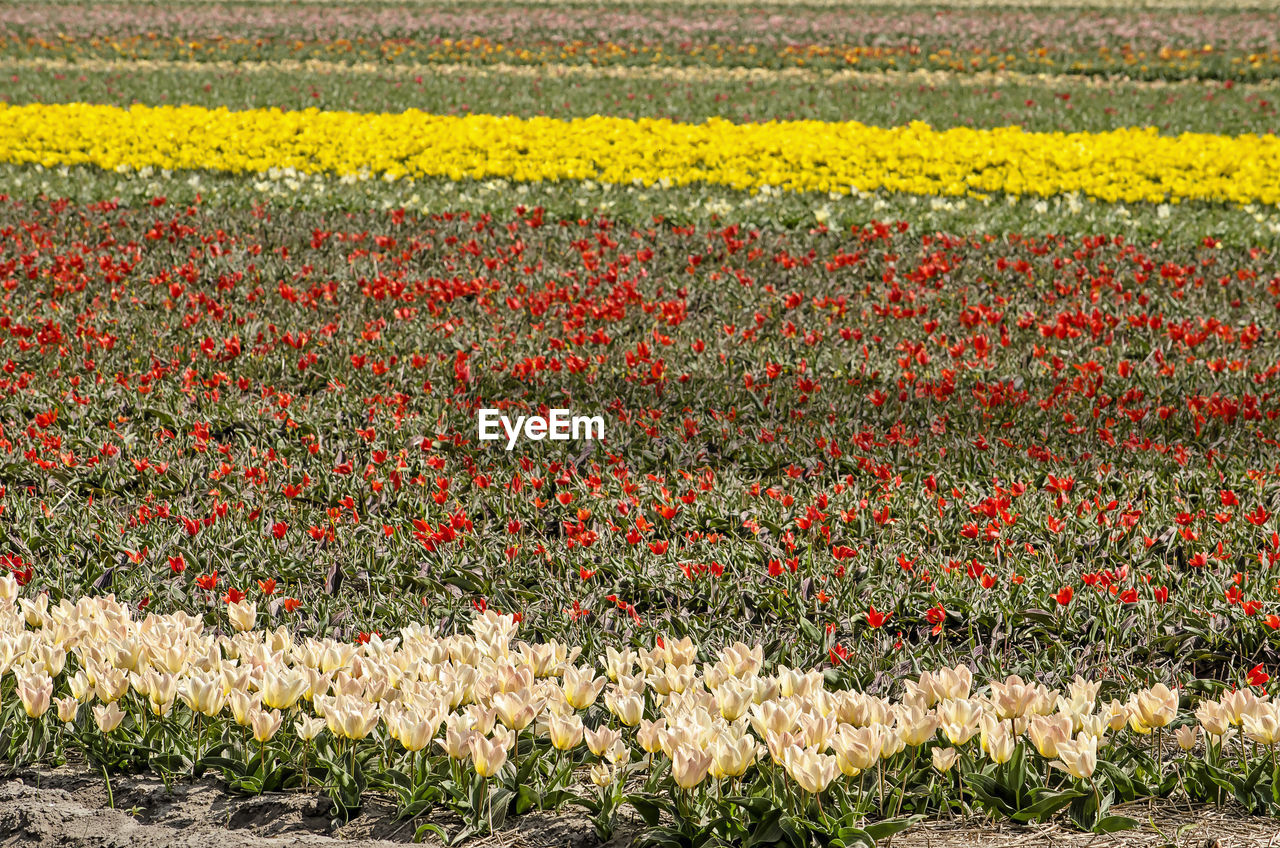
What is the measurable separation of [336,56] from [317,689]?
84.0 feet

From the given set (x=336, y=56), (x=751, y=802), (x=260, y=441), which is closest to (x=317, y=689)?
(x=751, y=802)

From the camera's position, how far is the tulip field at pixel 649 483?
8.28ft

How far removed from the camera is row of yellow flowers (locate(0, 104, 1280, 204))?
10.5 meters

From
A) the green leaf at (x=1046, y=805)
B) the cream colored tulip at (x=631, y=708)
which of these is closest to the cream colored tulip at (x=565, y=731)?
the cream colored tulip at (x=631, y=708)

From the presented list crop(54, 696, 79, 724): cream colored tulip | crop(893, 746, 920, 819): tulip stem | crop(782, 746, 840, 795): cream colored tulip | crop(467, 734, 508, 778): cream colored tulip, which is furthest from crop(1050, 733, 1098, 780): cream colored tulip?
crop(54, 696, 79, 724): cream colored tulip

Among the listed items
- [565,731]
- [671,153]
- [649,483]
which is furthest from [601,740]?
[671,153]

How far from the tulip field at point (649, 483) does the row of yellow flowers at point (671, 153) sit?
7 centimetres

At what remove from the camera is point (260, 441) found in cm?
509

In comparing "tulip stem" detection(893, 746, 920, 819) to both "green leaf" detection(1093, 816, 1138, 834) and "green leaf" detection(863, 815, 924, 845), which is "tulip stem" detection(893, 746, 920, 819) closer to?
"green leaf" detection(863, 815, 924, 845)

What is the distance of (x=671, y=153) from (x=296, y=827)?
10.1 m

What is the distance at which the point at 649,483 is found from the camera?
465 cm

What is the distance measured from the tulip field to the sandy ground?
2 cm

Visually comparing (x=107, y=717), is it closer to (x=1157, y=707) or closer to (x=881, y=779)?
(x=881, y=779)

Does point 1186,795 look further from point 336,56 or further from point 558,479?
point 336,56
